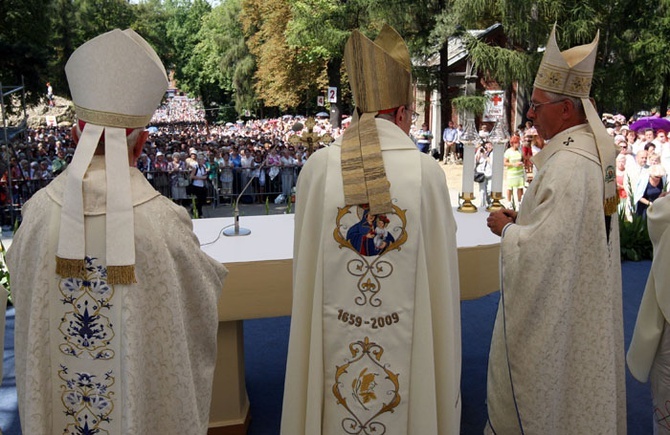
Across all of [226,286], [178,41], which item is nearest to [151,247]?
[226,286]

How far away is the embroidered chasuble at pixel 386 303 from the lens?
8.11ft

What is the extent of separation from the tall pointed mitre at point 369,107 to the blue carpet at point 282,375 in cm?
185

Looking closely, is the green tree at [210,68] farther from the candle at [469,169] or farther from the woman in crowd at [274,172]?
the candle at [469,169]

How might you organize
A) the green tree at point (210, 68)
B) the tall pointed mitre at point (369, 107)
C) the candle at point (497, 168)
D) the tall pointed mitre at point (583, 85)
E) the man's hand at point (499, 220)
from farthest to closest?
1. the green tree at point (210, 68)
2. the candle at point (497, 168)
3. the man's hand at point (499, 220)
4. the tall pointed mitre at point (583, 85)
5. the tall pointed mitre at point (369, 107)

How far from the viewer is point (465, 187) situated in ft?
14.0

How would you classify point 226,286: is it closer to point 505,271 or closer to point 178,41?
point 505,271

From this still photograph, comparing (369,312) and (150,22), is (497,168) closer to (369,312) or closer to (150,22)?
(369,312)

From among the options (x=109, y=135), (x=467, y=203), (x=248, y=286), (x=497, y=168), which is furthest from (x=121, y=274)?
(x=467, y=203)

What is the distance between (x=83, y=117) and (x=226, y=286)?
1.36 metres

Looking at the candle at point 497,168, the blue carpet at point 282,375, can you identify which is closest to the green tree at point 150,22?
the blue carpet at point 282,375

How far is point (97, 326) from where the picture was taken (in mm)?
2217

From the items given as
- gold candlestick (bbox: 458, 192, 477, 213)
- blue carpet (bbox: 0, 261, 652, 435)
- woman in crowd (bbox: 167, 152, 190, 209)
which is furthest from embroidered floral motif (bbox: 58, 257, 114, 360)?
woman in crowd (bbox: 167, 152, 190, 209)

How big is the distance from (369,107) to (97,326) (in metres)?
1.31

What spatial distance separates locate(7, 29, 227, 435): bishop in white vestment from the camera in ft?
7.03
